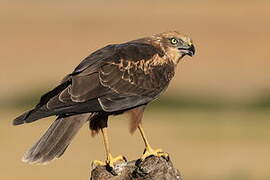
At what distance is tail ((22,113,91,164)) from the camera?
27.8 ft

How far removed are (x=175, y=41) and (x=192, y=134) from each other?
1428 centimetres

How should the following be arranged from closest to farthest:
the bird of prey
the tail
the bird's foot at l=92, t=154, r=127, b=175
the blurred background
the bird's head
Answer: the bird's foot at l=92, t=154, r=127, b=175 < the tail < the bird of prey < the bird's head < the blurred background

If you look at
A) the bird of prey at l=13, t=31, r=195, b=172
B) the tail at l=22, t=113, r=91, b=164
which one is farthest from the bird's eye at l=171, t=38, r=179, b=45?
the tail at l=22, t=113, r=91, b=164

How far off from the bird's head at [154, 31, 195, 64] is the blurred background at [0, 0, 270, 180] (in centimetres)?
746

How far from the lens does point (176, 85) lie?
32719 mm

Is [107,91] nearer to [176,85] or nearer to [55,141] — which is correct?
[55,141]

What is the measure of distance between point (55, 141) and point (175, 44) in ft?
6.86

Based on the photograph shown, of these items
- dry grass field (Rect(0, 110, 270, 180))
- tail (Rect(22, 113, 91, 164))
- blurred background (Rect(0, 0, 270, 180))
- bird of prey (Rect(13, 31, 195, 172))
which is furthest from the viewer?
blurred background (Rect(0, 0, 270, 180))

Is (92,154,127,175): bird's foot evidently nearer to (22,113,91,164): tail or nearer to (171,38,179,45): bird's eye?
(22,113,91,164): tail

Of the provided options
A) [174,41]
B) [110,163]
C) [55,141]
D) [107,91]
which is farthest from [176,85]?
[110,163]

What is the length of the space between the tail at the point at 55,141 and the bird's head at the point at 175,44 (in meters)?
1.61

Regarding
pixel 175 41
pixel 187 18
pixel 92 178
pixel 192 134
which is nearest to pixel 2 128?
pixel 192 134

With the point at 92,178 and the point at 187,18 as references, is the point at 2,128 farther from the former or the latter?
the point at 187,18

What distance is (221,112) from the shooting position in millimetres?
27906
